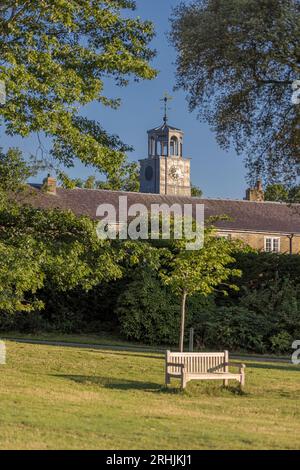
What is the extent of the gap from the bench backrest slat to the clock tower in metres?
68.8

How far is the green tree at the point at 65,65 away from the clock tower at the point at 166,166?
210 feet

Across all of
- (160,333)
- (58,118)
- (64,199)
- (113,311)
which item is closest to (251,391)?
(58,118)

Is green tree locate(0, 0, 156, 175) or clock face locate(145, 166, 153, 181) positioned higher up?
clock face locate(145, 166, 153, 181)

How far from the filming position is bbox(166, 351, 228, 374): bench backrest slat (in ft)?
58.9

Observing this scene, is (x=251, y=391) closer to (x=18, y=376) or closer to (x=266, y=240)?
(x=18, y=376)

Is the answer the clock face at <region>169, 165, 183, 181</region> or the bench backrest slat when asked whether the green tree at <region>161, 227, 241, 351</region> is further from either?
the clock face at <region>169, 165, 183, 181</region>

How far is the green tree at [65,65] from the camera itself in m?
20.5

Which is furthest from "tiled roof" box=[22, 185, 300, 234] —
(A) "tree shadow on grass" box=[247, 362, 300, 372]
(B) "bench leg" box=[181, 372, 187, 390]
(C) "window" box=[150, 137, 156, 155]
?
(B) "bench leg" box=[181, 372, 187, 390]

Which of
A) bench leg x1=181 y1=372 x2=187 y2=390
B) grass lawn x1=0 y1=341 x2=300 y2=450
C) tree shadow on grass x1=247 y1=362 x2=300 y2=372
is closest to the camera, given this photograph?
grass lawn x1=0 y1=341 x2=300 y2=450

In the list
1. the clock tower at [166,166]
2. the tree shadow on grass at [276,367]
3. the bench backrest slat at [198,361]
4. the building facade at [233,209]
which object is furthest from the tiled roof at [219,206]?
the bench backrest slat at [198,361]

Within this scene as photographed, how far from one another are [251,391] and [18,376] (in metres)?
5.05

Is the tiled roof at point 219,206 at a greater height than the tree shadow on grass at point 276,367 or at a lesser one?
greater

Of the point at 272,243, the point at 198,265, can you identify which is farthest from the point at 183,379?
the point at 272,243

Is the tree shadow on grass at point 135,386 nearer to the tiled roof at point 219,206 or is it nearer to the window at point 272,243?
the tiled roof at point 219,206
